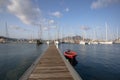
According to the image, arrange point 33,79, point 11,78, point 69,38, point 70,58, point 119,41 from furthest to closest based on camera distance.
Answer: point 69,38
point 119,41
point 70,58
point 11,78
point 33,79

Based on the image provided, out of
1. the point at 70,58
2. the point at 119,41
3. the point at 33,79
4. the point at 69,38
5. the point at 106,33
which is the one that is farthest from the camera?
the point at 69,38

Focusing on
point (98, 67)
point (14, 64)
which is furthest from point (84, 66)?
point (14, 64)

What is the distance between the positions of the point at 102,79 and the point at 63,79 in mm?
8001

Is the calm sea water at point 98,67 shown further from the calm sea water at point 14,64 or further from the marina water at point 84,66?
the calm sea water at point 14,64

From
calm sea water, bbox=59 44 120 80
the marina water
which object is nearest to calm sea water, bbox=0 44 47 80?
the marina water

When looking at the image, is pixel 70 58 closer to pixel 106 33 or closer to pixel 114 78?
pixel 114 78

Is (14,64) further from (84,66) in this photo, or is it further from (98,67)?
(98,67)

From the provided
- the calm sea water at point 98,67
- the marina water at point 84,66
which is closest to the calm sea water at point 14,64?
the marina water at point 84,66

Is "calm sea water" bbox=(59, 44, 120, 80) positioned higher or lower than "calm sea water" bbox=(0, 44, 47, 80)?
lower

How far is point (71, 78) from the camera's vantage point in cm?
838

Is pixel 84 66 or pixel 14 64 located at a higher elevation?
pixel 14 64

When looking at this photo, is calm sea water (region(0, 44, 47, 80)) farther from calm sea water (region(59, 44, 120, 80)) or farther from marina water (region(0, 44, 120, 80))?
calm sea water (region(59, 44, 120, 80))

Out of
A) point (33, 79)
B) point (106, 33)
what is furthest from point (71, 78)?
point (106, 33)

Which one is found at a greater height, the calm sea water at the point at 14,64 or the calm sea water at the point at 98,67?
the calm sea water at the point at 14,64
